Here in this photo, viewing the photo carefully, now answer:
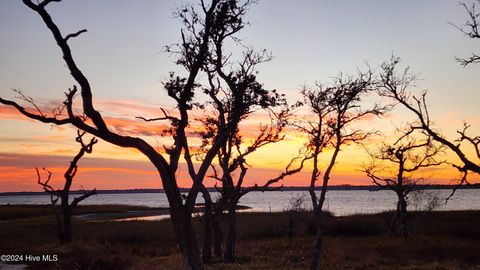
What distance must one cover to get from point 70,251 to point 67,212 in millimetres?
5690

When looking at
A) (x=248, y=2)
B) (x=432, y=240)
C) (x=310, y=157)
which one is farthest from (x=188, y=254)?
(x=432, y=240)

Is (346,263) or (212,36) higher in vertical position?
(212,36)

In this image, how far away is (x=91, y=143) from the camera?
1247 inches

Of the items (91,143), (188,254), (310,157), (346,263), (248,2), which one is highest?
(248,2)

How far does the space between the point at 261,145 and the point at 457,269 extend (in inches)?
484

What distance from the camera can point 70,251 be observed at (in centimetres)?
2630

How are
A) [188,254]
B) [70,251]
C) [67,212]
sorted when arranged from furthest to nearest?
1. [67,212]
2. [70,251]
3. [188,254]

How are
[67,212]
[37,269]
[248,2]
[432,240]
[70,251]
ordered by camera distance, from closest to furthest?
[248,2] < [37,269] < [70,251] < [67,212] < [432,240]

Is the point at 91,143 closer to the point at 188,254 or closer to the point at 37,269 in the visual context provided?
the point at 37,269

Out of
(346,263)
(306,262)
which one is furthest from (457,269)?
(306,262)

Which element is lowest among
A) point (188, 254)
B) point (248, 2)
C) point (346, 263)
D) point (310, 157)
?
point (346, 263)

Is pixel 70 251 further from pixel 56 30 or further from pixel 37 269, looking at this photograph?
pixel 56 30

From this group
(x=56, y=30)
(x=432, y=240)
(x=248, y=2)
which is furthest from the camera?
(x=432, y=240)

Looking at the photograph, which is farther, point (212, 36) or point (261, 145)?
point (261, 145)
